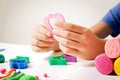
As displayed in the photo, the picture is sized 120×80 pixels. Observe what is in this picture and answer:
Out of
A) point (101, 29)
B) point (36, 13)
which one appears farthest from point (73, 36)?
point (36, 13)

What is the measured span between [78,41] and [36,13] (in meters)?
0.83

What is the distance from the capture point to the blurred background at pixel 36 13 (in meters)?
1.22

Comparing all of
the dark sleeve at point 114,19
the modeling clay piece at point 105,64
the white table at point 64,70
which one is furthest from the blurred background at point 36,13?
the modeling clay piece at point 105,64

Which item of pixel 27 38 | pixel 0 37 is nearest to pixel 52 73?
pixel 27 38

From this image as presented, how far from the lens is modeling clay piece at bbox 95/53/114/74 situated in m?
0.48

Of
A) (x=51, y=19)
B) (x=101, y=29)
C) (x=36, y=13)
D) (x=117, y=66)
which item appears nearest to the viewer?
(x=117, y=66)

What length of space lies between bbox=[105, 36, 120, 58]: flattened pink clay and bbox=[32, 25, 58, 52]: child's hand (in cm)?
23

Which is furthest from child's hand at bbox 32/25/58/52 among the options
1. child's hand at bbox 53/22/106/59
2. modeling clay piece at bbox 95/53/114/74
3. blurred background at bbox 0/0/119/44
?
blurred background at bbox 0/0/119/44

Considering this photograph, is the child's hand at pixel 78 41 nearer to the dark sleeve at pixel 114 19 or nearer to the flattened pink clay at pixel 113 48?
the flattened pink clay at pixel 113 48

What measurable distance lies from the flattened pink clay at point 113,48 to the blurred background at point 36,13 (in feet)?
2.31

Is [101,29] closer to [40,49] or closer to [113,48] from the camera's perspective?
[40,49]

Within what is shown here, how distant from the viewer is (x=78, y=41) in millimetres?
554

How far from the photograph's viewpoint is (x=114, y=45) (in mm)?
478

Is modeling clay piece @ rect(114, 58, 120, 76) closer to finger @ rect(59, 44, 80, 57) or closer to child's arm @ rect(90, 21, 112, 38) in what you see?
finger @ rect(59, 44, 80, 57)
